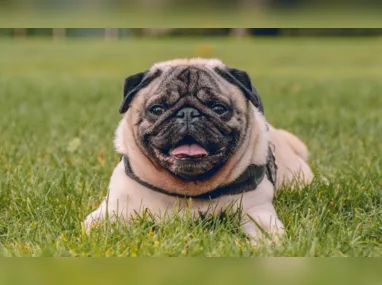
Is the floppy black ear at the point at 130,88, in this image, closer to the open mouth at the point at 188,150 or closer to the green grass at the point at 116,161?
the open mouth at the point at 188,150

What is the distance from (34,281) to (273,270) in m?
0.57

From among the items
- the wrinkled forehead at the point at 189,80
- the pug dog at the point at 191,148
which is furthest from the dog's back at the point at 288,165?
the wrinkled forehead at the point at 189,80

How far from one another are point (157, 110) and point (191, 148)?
26 centimetres

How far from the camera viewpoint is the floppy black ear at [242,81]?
11.0 feet

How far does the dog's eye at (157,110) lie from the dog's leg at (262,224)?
2.15ft

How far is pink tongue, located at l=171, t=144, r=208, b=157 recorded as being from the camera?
319cm

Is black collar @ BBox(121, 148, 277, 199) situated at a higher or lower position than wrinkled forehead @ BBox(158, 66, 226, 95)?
lower

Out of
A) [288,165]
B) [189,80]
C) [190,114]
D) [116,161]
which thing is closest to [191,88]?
[189,80]

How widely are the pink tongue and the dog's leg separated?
373mm

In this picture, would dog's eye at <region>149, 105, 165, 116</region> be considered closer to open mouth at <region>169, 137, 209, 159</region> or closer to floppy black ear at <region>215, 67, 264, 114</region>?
open mouth at <region>169, 137, 209, 159</region>

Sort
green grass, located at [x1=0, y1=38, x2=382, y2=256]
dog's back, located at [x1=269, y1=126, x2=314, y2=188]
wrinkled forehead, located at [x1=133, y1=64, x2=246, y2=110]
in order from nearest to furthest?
green grass, located at [x1=0, y1=38, x2=382, y2=256]
wrinkled forehead, located at [x1=133, y1=64, x2=246, y2=110]
dog's back, located at [x1=269, y1=126, x2=314, y2=188]
